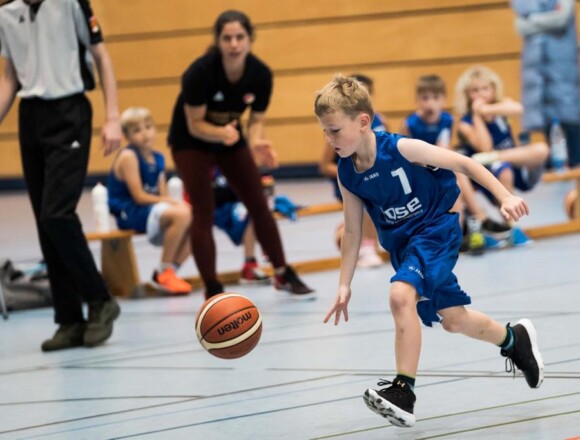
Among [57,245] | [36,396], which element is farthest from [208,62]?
[36,396]

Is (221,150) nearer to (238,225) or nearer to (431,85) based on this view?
(238,225)

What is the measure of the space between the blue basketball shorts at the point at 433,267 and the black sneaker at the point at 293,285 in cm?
257

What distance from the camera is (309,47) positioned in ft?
45.3

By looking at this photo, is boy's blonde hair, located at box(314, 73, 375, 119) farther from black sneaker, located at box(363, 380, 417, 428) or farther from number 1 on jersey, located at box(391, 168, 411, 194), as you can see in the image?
black sneaker, located at box(363, 380, 417, 428)

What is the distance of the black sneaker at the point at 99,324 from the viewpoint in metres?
5.14

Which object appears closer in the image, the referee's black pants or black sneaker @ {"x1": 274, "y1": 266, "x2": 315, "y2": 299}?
the referee's black pants

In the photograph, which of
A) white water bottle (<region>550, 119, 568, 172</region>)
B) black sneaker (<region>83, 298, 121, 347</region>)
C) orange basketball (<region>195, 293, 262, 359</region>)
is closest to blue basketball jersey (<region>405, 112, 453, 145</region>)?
white water bottle (<region>550, 119, 568, 172</region>)

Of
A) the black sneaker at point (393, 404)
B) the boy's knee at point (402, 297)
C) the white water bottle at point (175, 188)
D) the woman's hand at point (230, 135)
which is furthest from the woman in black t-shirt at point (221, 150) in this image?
→ the black sneaker at point (393, 404)

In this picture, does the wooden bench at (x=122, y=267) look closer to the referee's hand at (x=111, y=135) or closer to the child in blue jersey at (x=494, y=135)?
the referee's hand at (x=111, y=135)

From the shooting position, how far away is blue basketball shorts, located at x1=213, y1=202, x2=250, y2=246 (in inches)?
289

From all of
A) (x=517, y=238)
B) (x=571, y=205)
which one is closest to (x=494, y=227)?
(x=517, y=238)

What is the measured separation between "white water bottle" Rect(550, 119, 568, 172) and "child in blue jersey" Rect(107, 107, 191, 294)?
4.16m

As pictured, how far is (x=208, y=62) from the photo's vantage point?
6086 millimetres

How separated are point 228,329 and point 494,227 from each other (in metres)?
3.99
